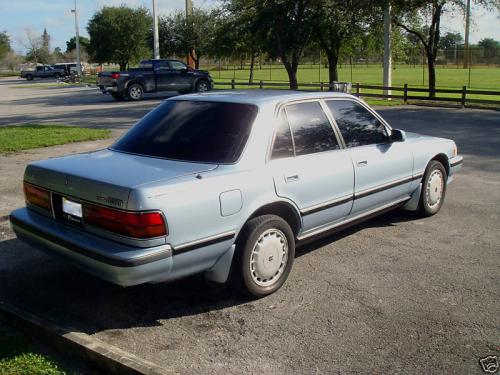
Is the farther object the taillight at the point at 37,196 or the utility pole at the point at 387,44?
the utility pole at the point at 387,44

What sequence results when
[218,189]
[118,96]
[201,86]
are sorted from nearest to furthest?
[218,189], [118,96], [201,86]

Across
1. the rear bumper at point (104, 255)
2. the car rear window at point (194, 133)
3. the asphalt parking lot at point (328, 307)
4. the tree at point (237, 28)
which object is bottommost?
the asphalt parking lot at point (328, 307)

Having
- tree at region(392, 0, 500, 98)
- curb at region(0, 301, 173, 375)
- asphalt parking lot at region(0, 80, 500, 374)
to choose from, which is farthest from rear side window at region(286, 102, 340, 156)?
tree at region(392, 0, 500, 98)

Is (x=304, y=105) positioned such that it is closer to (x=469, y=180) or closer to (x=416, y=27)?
(x=469, y=180)

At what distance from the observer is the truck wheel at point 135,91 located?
82.4 ft

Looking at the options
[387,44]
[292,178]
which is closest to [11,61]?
[387,44]

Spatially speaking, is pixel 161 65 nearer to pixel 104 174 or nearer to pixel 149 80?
pixel 149 80

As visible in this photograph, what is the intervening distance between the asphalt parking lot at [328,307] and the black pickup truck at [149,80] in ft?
64.4

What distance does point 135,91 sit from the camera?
2528cm

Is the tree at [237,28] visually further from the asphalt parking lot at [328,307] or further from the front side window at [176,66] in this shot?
the asphalt parking lot at [328,307]

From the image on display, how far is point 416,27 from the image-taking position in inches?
1055

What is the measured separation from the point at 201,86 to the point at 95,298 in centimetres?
2310

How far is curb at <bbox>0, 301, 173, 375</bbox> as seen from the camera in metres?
3.27

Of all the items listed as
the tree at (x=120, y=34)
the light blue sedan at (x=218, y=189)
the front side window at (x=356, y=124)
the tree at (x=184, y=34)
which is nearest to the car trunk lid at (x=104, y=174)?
the light blue sedan at (x=218, y=189)
